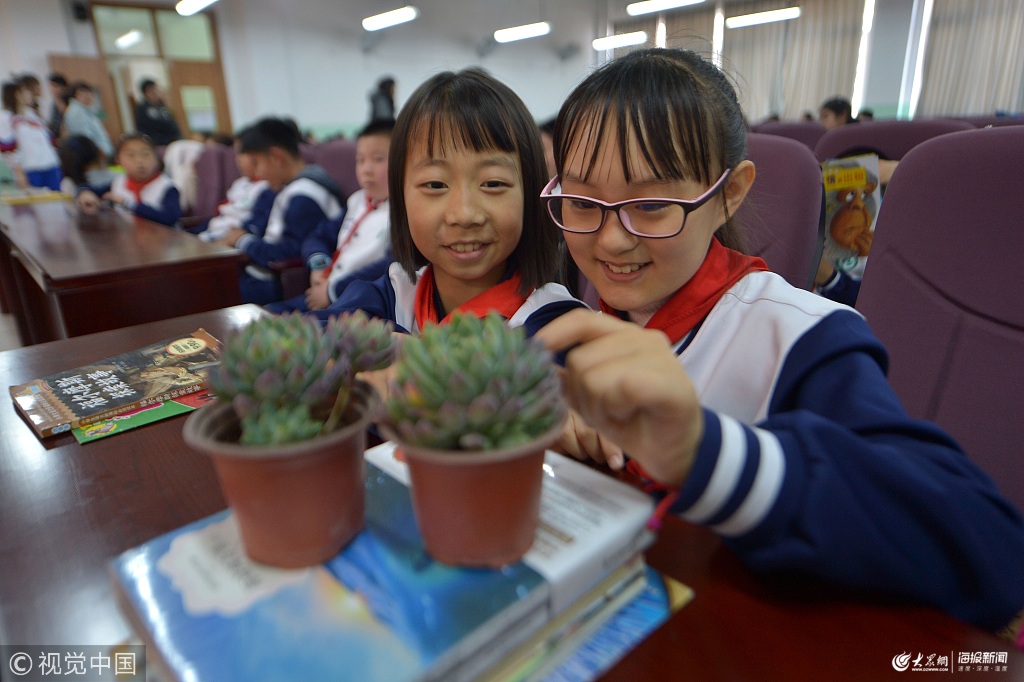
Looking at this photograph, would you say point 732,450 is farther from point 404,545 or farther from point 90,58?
point 90,58


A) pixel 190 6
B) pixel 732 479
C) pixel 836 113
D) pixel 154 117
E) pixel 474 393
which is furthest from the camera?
pixel 190 6

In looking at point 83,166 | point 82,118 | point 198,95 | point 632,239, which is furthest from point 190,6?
point 632,239

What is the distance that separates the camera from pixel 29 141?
552cm

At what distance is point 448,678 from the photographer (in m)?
0.34

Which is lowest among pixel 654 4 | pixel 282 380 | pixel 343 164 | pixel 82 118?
pixel 282 380

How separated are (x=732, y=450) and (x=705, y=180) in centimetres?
44

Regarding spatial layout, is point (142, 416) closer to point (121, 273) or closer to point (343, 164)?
point (121, 273)

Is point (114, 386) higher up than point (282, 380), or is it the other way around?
point (282, 380)

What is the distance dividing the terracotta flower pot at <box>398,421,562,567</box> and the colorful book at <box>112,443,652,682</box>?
14 mm

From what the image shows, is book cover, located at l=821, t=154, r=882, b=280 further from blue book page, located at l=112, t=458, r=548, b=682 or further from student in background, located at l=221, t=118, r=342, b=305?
student in background, located at l=221, t=118, r=342, b=305

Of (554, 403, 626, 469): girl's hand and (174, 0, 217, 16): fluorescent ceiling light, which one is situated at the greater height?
(174, 0, 217, 16): fluorescent ceiling light

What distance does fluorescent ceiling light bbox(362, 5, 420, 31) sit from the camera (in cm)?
892

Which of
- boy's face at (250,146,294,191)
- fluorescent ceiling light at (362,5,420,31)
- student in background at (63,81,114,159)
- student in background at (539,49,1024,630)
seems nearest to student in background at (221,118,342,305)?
boy's face at (250,146,294,191)

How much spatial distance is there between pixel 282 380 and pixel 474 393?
13 cm
